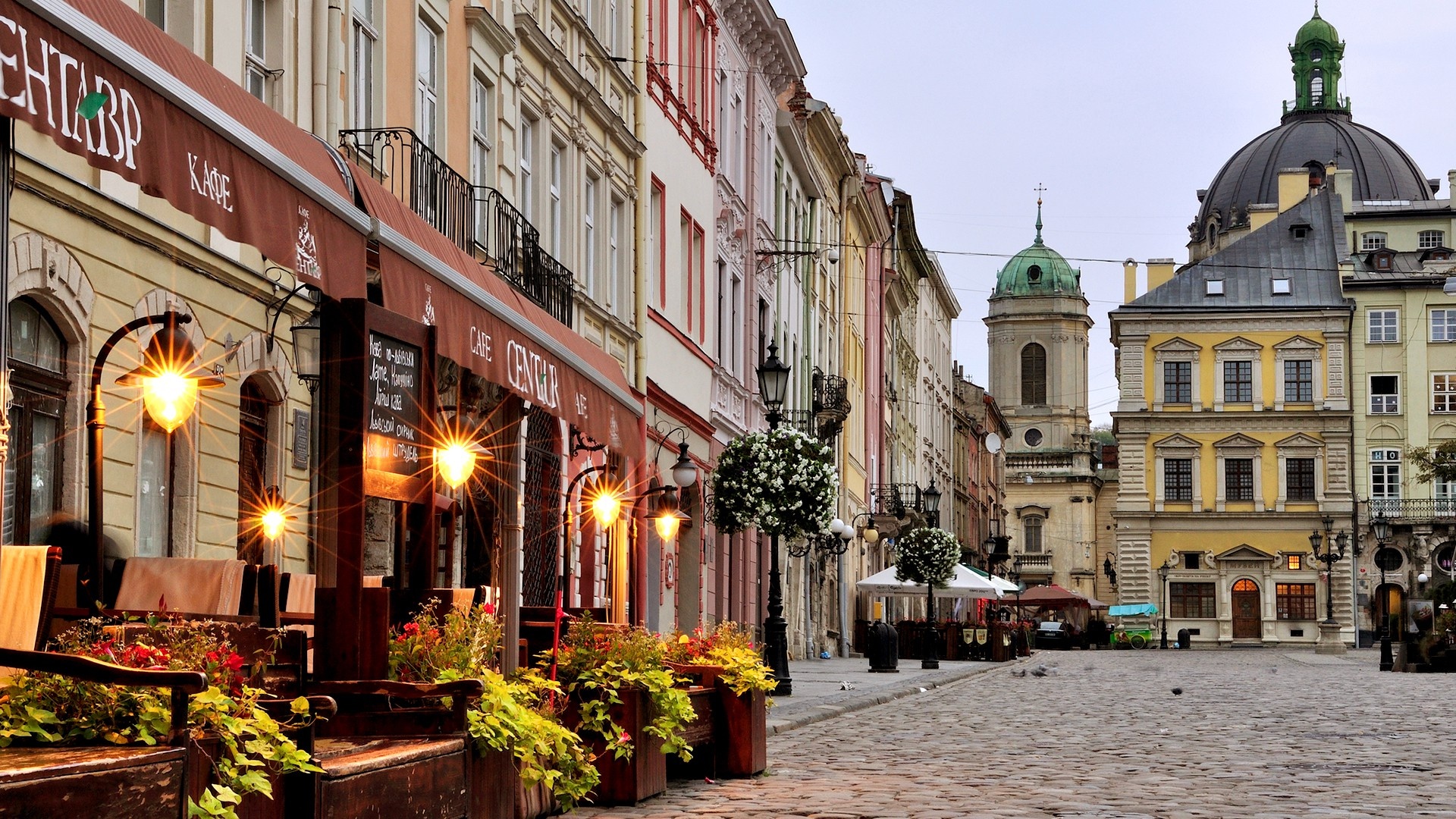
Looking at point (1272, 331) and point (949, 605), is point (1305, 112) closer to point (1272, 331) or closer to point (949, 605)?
point (1272, 331)

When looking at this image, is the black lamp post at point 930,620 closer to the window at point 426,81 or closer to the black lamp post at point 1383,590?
the black lamp post at point 1383,590

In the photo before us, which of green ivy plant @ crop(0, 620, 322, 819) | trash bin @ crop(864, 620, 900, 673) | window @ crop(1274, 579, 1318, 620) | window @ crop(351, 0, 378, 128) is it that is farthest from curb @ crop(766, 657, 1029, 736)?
window @ crop(1274, 579, 1318, 620)

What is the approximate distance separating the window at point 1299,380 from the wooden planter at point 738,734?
78497 mm

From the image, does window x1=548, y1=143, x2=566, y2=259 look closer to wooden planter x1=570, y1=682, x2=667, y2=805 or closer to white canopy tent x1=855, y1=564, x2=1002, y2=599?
wooden planter x1=570, y1=682, x2=667, y2=805

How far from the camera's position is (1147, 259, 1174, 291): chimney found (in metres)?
97.4

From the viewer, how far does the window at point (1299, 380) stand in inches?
3438

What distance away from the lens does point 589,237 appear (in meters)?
25.1

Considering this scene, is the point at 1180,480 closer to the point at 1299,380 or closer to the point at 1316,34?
the point at 1299,380

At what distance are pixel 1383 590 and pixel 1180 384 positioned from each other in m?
12.5

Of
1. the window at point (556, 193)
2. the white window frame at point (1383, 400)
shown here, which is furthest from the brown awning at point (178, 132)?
the white window frame at point (1383, 400)

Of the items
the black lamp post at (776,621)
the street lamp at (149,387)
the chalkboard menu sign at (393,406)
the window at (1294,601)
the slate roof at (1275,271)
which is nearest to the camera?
the chalkboard menu sign at (393,406)

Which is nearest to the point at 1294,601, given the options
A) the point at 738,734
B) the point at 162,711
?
the point at 738,734

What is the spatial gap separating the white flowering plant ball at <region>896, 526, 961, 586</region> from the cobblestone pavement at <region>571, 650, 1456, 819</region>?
16690 millimetres

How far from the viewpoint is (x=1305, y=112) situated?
12488 centimetres
